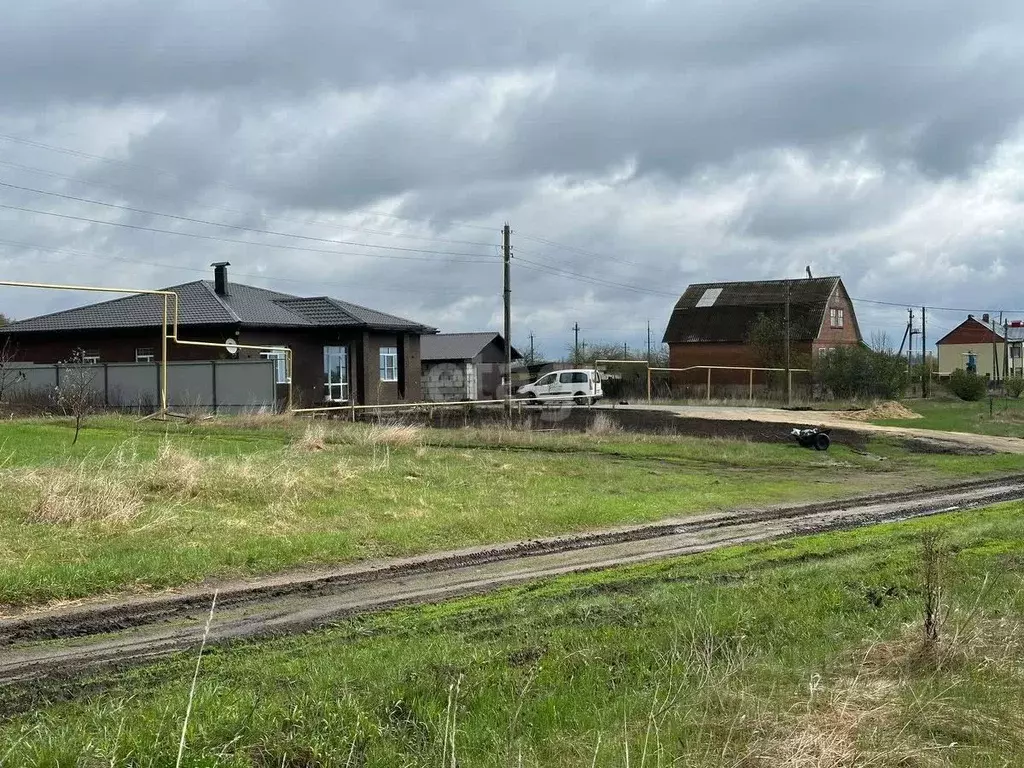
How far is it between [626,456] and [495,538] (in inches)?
444

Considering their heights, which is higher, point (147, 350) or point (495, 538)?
point (147, 350)

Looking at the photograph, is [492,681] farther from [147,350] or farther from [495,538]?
[147,350]

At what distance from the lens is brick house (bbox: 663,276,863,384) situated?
64.7m

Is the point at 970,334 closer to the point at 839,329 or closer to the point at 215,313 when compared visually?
the point at 839,329

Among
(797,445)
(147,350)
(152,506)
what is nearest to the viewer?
(152,506)

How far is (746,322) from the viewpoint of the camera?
68.0 meters

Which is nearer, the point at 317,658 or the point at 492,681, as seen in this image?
the point at 492,681

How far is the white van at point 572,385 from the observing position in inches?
1928

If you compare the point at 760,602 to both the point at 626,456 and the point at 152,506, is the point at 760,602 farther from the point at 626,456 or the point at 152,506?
the point at 626,456

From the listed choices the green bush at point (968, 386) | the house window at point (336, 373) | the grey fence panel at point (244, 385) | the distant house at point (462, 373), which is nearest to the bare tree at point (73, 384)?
the grey fence panel at point (244, 385)

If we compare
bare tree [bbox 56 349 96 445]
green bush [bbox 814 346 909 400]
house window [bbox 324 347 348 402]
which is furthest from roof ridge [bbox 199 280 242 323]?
green bush [bbox 814 346 909 400]

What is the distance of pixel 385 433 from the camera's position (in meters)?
24.0

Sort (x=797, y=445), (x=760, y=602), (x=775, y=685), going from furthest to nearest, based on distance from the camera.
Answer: (x=797, y=445), (x=760, y=602), (x=775, y=685)

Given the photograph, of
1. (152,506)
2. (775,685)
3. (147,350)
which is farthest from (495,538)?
(147,350)
